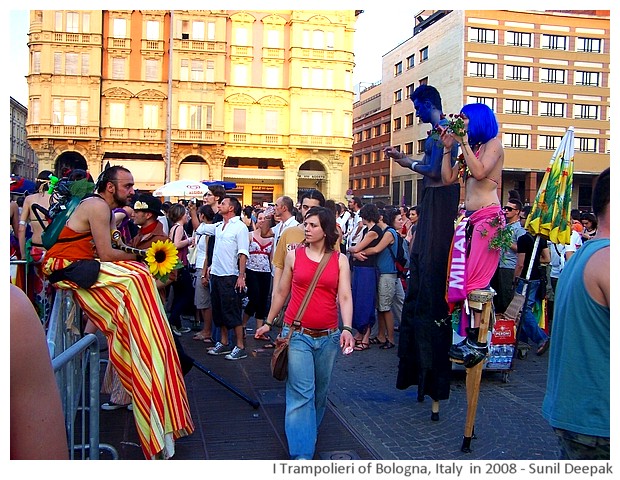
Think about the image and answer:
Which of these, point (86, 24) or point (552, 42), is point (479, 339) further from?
point (86, 24)

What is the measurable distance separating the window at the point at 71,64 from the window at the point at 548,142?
3200 cm

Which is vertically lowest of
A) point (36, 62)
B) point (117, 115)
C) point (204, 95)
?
point (117, 115)

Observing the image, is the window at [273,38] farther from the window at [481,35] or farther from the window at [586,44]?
the window at [586,44]

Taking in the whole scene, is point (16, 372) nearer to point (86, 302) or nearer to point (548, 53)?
point (86, 302)

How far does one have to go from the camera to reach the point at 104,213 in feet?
15.0

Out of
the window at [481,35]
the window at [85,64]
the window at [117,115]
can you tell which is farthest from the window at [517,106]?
the window at [85,64]

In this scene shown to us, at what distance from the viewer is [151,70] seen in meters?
42.8

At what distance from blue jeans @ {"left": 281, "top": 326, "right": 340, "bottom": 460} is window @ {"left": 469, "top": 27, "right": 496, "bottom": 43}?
1589 inches

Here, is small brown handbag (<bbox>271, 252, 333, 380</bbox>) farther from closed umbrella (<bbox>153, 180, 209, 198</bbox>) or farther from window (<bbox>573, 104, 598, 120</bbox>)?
window (<bbox>573, 104, 598, 120</bbox>)

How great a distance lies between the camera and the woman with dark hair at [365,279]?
859 cm

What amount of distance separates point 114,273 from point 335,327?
1703 mm

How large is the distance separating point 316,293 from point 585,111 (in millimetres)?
39760

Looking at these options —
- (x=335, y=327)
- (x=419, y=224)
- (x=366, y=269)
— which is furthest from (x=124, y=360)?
(x=366, y=269)

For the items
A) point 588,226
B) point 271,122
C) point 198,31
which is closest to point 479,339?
point 588,226
